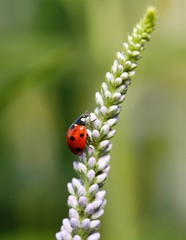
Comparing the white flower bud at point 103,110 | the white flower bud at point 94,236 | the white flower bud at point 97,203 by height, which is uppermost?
the white flower bud at point 103,110

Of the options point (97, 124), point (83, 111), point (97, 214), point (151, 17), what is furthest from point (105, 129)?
point (83, 111)

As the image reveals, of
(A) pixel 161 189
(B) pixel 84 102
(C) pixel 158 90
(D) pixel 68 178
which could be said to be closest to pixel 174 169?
(A) pixel 161 189

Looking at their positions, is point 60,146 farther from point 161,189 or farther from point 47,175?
point 161,189

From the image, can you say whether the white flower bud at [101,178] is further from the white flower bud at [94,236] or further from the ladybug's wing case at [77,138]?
the ladybug's wing case at [77,138]

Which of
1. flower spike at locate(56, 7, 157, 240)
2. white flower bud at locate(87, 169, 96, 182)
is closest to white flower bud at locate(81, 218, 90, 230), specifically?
flower spike at locate(56, 7, 157, 240)

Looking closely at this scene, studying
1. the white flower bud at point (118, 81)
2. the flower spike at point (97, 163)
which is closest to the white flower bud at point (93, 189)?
the flower spike at point (97, 163)

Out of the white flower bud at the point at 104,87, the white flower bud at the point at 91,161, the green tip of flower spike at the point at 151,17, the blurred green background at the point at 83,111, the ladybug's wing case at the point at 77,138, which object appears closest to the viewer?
the white flower bud at the point at 91,161

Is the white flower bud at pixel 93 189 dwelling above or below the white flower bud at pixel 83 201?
above
